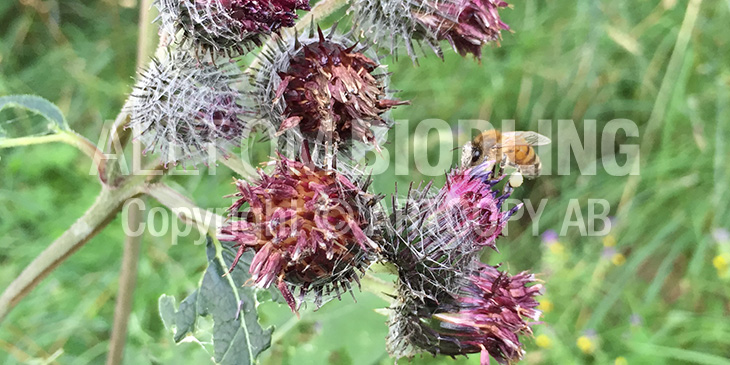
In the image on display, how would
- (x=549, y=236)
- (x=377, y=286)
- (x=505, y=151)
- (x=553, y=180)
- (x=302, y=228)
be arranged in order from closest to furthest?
(x=302, y=228)
(x=377, y=286)
(x=505, y=151)
(x=549, y=236)
(x=553, y=180)

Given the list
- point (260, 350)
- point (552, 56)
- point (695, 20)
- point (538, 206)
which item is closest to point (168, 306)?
point (260, 350)

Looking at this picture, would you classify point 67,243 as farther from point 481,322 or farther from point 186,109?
point 481,322

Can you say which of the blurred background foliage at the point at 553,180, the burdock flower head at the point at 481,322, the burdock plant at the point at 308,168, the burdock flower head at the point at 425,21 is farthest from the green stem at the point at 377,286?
the blurred background foliage at the point at 553,180

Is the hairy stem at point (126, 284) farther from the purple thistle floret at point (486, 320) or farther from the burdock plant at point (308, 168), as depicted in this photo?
the purple thistle floret at point (486, 320)

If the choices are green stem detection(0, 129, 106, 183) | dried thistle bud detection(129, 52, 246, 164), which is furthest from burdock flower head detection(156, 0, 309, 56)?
Result: green stem detection(0, 129, 106, 183)

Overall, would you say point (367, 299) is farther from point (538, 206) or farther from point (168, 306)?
point (538, 206)

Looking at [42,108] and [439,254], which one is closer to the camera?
[439,254]

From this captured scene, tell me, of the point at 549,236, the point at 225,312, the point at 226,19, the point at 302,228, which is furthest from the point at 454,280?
the point at 549,236
